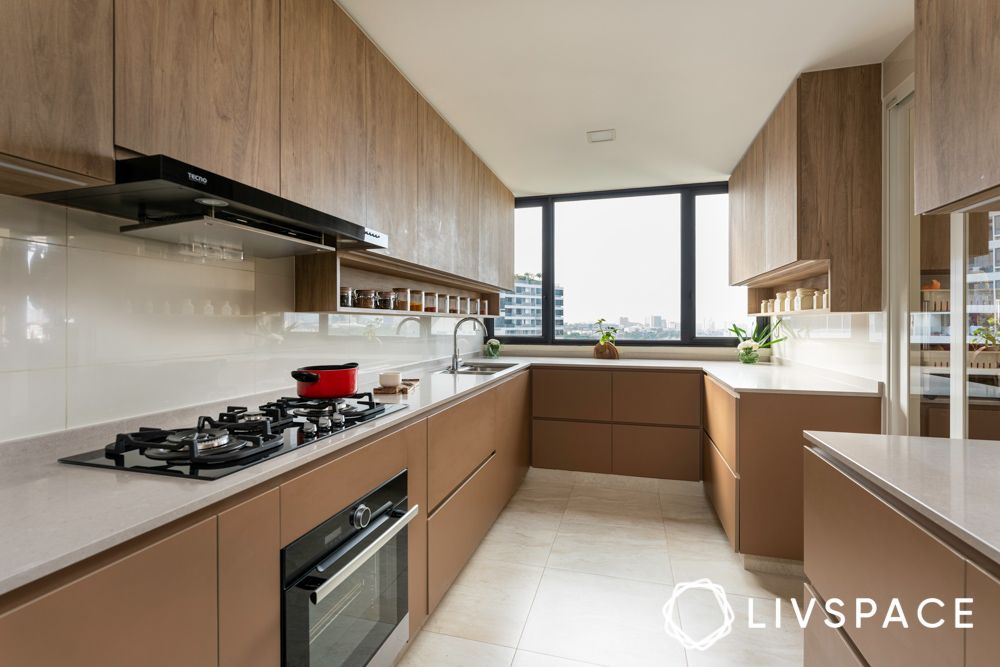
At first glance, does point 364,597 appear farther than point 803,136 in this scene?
No

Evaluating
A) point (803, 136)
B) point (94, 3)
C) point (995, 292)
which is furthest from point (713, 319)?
point (94, 3)

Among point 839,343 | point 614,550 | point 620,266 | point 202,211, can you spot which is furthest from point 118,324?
point 620,266

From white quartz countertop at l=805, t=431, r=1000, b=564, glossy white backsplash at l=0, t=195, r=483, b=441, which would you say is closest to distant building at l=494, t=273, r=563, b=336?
glossy white backsplash at l=0, t=195, r=483, b=441

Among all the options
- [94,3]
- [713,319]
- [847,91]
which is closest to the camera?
[94,3]

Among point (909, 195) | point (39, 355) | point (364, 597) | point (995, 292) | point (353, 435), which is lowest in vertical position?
point (364, 597)

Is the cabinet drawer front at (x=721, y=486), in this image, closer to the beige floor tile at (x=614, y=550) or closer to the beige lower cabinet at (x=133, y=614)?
the beige floor tile at (x=614, y=550)

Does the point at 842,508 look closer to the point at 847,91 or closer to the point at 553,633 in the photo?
the point at 553,633

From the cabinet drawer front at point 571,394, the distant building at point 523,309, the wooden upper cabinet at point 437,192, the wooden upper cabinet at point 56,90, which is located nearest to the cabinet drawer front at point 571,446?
the cabinet drawer front at point 571,394

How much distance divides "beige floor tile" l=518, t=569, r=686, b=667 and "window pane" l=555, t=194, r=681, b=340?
8.20ft

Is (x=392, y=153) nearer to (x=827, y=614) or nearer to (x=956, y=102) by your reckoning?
(x=956, y=102)

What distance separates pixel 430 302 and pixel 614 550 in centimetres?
179

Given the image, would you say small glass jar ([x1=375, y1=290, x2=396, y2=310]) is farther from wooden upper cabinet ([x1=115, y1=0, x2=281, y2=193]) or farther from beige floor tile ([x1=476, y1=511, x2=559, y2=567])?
beige floor tile ([x1=476, y1=511, x2=559, y2=567])

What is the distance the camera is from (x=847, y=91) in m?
2.27

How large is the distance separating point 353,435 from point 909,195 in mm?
2536
